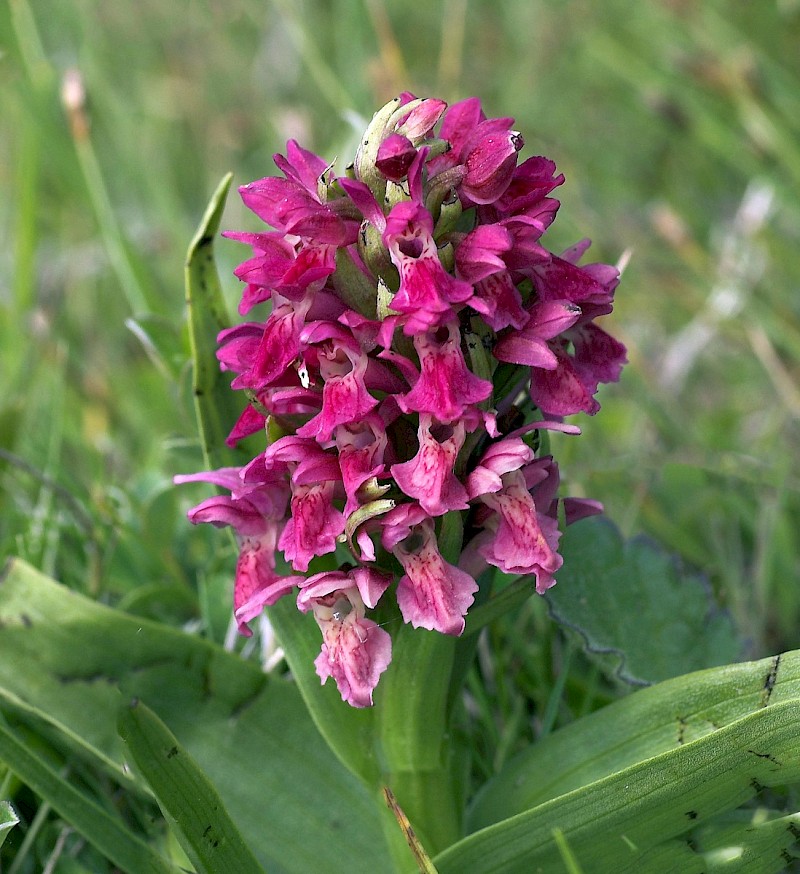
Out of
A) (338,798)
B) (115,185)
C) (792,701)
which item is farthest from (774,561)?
(115,185)

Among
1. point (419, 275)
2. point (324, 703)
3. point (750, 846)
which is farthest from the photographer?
point (324, 703)

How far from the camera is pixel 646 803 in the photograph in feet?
3.49

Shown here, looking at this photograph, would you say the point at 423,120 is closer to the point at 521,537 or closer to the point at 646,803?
the point at 521,537

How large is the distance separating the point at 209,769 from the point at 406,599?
48 cm

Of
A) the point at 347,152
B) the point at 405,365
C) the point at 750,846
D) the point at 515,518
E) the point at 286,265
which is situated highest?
the point at 347,152

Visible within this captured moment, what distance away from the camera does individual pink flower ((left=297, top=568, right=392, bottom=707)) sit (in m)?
1.07

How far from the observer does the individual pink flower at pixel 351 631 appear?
1072 mm

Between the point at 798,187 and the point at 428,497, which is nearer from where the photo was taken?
the point at 428,497

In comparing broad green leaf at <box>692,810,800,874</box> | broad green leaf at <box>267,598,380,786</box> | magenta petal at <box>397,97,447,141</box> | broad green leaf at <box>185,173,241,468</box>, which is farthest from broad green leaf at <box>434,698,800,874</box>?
magenta petal at <box>397,97,447,141</box>

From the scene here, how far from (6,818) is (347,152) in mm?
1349

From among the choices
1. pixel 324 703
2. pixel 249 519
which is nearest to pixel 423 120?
pixel 249 519

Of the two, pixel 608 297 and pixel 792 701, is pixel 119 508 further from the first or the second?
pixel 792 701

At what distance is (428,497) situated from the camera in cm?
102

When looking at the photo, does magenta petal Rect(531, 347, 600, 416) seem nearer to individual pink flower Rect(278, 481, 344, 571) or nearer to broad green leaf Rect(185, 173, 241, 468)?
individual pink flower Rect(278, 481, 344, 571)
